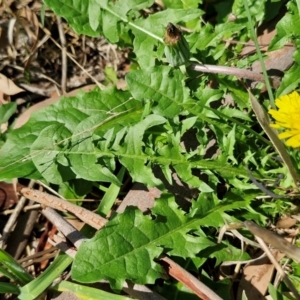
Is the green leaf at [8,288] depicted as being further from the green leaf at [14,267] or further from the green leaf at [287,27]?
the green leaf at [287,27]

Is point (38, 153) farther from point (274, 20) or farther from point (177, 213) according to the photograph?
point (274, 20)

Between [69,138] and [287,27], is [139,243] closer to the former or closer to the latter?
[69,138]

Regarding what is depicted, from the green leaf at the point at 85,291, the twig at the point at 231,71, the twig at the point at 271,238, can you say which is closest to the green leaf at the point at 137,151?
the twig at the point at 231,71

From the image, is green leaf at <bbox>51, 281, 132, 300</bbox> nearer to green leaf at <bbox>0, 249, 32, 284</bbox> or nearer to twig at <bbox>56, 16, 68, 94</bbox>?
green leaf at <bbox>0, 249, 32, 284</bbox>

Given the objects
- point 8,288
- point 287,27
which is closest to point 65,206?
point 8,288

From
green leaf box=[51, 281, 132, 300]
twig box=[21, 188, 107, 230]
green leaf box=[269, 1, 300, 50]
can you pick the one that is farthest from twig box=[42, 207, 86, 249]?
green leaf box=[269, 1, 300, 50]

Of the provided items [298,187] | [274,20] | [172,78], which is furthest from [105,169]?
[274,20]
